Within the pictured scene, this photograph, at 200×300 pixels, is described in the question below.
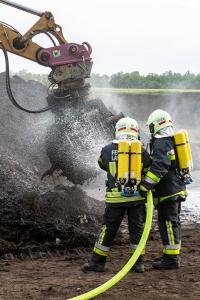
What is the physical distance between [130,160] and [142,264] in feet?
4.20

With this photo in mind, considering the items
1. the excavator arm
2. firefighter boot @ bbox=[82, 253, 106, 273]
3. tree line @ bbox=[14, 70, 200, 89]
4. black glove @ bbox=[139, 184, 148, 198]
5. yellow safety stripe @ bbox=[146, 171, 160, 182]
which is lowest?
firefighter boot @ bbox=[82, 253, 106, 273]

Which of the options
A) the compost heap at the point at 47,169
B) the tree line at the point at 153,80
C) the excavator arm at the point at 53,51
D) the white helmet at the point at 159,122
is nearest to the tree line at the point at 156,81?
the tree line at the point at 153,80

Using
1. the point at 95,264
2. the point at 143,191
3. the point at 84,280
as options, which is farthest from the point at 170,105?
the point at 84,280

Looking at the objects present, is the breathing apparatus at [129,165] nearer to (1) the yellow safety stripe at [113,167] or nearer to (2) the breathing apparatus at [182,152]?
(1) the yellow safety stripe at [113,167]

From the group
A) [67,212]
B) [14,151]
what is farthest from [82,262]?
[14,151]

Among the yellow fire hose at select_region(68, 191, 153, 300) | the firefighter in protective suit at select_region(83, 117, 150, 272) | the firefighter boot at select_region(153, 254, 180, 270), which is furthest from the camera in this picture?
the firefighter boot at select_region(153, 254, 180, 270)

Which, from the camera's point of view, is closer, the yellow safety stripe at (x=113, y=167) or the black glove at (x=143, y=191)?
the black glove at (x=143, y=191)

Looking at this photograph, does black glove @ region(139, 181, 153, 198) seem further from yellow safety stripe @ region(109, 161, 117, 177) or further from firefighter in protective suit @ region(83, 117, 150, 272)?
yellow safety stripe @ region(109, 161, 117, 177)

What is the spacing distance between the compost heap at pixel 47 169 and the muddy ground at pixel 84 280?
2.08ft

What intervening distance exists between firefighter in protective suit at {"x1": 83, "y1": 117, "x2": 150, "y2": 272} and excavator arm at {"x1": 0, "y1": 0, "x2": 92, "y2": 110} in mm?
3805

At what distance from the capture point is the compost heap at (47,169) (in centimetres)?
743

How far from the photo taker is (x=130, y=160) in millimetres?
5883

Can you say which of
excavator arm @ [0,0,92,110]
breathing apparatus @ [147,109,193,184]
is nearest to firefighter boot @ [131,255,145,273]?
breathing apparatus @ [147,109,193,184]

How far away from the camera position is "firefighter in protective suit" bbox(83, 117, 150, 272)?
6125 millimetres
